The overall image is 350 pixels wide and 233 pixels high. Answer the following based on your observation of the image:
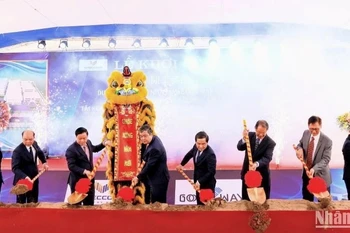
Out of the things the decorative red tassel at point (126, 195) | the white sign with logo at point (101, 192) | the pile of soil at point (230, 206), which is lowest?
the white sign with logo at point (101, 192)

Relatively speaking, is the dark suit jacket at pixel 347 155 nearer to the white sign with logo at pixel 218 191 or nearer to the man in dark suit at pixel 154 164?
the white sign with logo at pixel 218 191

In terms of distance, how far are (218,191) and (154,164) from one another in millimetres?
1758

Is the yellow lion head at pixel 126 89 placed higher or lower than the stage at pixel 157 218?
higher

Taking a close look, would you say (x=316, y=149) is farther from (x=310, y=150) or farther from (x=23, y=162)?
(x=23, y=162)

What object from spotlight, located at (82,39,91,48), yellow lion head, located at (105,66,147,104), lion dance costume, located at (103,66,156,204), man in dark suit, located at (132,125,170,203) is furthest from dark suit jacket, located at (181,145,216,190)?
spotlight, located at (82,39,91,48)

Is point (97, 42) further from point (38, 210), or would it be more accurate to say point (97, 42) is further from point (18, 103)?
point (38, 210)

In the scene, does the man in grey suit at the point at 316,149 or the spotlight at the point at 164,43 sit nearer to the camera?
the man in grey suit at the point at 316,149

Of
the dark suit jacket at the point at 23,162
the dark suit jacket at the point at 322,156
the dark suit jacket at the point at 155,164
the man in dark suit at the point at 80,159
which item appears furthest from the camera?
the dark suit jacket at the point at 23,162

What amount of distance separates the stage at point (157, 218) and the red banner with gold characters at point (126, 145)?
1098 mm

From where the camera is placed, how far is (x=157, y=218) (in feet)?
8.59

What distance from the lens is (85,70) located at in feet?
17.1

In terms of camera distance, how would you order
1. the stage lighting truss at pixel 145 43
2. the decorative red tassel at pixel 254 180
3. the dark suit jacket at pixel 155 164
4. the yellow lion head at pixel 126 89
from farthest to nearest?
1. the stage lighting truss at pixel 145 43
2. the yellow lion head at pixel 126 89
3. the dark suit jacket at pixel 155 164
4. the decorative red tassel at pixel 254 180

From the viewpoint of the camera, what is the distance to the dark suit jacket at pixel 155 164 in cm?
341

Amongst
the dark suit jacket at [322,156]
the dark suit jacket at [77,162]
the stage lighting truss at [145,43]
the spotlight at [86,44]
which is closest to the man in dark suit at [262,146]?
the dark suit jacket at [322,156]
